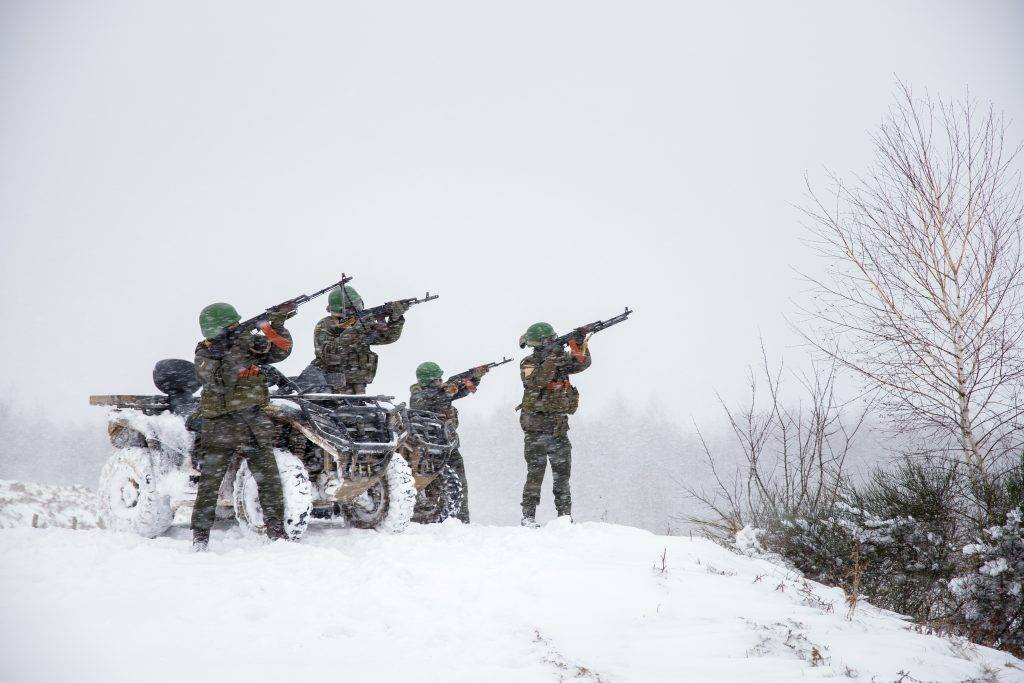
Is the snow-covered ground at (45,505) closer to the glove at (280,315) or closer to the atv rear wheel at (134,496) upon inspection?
the atv rear wheel at (134,496)

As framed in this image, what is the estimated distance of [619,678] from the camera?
340 centimetres

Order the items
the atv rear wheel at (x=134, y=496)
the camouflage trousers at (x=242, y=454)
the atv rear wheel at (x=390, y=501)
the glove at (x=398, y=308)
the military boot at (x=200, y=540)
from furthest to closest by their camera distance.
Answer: the glove at (x=398, y=308)
the atv rear wheel at (x=390, y=501)
the atv rear wheel at (x=134, y=496)
the camouflage trousers at (x=242, y=454)
the military boot at (x=200, y=540)

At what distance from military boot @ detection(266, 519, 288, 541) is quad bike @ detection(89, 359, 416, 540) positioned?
0.09 m

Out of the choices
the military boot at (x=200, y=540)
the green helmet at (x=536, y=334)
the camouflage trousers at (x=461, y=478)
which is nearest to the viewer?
the military boot at (x=200, y=540)

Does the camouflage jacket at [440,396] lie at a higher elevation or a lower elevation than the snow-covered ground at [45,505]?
higher

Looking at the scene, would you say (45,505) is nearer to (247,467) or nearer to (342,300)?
(342,300)

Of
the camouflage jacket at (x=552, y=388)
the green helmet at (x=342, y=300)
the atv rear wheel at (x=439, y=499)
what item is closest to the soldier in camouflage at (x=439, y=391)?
the atv rear wheel at (x=439, y=499)

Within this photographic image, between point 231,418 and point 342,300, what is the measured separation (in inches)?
102

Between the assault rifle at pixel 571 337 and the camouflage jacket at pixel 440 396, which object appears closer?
the assault rifle at pixel 571 337

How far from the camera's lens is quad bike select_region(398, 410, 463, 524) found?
26.9ft

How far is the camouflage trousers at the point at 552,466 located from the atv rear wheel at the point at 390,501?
6.26ft

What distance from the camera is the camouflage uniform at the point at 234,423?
609 cm

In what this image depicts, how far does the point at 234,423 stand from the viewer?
6141mm

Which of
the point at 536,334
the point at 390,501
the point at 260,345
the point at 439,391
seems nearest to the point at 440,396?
the point at 439,391
